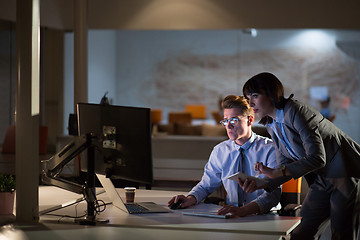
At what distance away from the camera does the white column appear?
251 cm

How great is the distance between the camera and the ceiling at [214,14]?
304 inches

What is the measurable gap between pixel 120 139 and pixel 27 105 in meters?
0.48

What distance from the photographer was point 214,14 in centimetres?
789

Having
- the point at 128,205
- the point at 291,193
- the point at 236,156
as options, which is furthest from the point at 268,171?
the point at 128,205

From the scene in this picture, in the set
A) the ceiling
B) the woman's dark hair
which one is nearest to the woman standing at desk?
the woman's dark hair

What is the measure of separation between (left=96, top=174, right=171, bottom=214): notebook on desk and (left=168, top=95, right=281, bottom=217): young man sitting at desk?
0.11 m

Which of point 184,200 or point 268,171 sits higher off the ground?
point 268,171

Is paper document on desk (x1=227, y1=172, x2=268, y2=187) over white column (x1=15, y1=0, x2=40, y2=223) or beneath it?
beneath

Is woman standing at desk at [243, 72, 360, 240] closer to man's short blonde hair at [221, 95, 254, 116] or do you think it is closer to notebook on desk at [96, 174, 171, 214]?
man's short blonde hair at [221, 95, 254, 116]

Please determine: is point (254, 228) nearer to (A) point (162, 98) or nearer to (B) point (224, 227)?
(B) point (224, 227)

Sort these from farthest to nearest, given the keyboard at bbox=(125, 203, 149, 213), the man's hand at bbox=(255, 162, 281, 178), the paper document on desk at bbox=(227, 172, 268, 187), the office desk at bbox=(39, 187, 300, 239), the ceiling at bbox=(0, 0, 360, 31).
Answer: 1. the ceiling at bbox=(0, 0, 360, 31)
2. the keyboard at bbox=(125, 203, 149, 213)
3. the man's hand at bbox=(255, 162, 281, 178)
4. the paper document on desk at bbox=(227, 172, 268, 187)
5. the office desk at bbox=(39, 187, 300, 239)

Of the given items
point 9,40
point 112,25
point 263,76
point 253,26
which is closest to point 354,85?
point 253,26

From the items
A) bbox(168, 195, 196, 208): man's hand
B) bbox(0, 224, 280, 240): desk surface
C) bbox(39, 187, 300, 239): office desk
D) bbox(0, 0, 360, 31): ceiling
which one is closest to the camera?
bbox(0, 224, 280, 240): desk surface

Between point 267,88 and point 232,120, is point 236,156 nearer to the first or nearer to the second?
point 232,120
